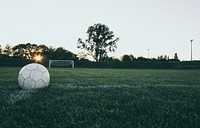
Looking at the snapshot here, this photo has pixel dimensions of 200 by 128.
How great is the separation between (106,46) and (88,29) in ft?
27.3

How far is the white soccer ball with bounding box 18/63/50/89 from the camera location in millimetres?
4234

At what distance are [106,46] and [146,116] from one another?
197 ft

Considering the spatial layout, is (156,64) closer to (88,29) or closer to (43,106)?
(88,29)

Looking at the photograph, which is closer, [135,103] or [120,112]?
[120,112]

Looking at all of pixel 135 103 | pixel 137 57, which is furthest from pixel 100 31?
pixel 135 103

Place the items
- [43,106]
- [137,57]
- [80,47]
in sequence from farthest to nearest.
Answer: [137,57] < [80,47] < [43,106]

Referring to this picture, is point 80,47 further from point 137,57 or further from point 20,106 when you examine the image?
point 20,106

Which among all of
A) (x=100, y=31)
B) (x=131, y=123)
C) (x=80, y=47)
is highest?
(x=100, y=31)

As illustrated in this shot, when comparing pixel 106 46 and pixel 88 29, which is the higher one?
pixel 88 29

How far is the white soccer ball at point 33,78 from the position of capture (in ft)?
13.9

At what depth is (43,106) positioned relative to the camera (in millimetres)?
2689

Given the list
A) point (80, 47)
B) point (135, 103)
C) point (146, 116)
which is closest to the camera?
point (146, 116)

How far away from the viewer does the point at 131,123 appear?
6.82 feet

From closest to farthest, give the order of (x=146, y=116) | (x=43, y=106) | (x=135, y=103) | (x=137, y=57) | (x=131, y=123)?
(x=131, y=123) < (x=146, y=116) < (x=43, y=106) < (x=135, y=103) < (x=137, y=57)
